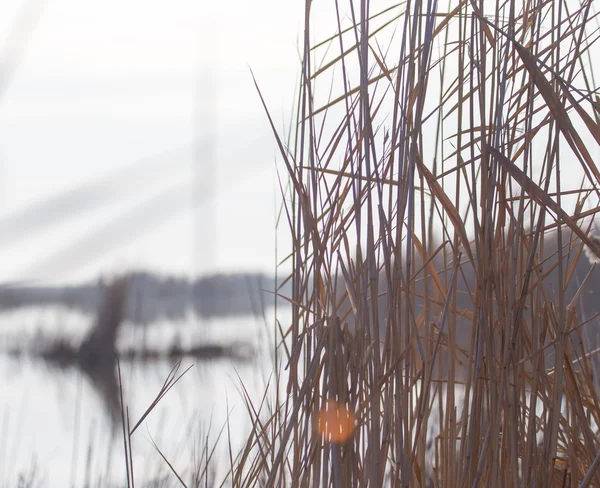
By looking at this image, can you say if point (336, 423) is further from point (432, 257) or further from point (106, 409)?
point (106, 409)

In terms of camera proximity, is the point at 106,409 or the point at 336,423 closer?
the point at 336,423

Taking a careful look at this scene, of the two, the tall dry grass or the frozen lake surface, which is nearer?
the tall dry grass

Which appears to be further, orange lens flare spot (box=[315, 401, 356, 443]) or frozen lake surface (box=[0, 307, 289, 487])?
frozen lake surface (box=[0, 307, 289, 487])

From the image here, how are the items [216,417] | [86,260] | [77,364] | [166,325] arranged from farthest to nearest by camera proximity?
[166,325]
[77,364]
[216,417]
[86,260]

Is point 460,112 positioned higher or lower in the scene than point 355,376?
higher

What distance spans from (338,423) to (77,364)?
26.5 feet

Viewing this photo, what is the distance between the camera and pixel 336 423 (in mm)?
635

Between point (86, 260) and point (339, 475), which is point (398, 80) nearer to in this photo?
point (339, 475)

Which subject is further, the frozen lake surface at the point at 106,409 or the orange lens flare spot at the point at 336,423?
the frozen lake surface at the point at 106,409

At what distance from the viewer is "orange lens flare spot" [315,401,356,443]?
63 cm

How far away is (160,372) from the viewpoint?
7.45 m

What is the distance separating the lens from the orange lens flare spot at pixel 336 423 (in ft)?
2.06

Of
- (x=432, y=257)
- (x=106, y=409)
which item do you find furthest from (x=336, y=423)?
(x=106, y=409)

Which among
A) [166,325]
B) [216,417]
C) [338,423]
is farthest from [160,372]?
[338,423]
